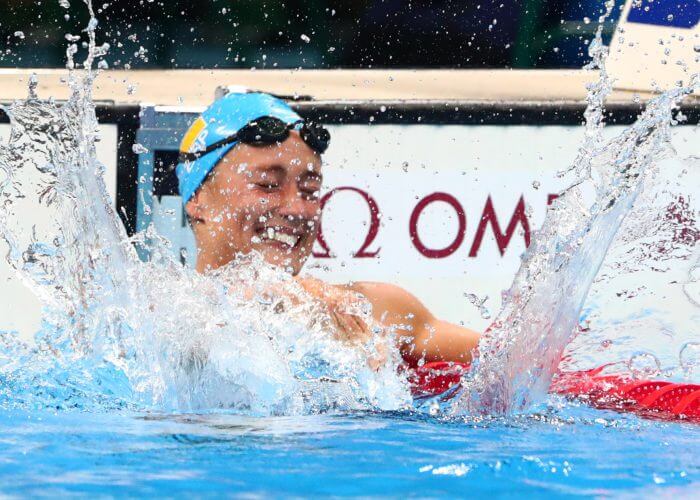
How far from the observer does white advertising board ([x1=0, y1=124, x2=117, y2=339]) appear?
3588mm

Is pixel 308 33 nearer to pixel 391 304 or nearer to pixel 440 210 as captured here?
pixel 440 210

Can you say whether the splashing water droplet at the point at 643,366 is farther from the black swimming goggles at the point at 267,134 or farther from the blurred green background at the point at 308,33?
the blurred green background at the point at 308,33

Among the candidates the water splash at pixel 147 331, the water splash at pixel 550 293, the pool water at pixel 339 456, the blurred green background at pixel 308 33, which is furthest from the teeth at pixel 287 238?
the blurred green background at pixel 308 33

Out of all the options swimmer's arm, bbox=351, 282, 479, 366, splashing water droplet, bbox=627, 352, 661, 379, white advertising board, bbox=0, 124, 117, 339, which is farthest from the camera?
white advertising board, bbox=0, 124, 117, 339

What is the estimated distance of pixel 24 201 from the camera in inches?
142

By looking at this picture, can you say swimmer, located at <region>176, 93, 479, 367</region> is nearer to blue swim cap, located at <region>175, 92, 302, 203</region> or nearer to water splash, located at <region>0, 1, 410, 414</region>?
blue swim cap, located at <region>175, 92, 302, 203</region>

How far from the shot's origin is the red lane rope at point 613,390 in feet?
6.88

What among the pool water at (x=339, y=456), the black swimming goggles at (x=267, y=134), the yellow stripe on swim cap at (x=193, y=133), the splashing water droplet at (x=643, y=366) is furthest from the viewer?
the yellow stripe on swim cap at (x=193, y=133)

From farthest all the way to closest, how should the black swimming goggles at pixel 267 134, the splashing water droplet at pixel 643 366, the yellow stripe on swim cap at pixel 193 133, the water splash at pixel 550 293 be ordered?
the yellow stripe on swim cap at pixel 193 133
the black swimming goggles at pixel 267 134
the splashing water droplet at pixel 643 366
the water splash at pixel 550 293

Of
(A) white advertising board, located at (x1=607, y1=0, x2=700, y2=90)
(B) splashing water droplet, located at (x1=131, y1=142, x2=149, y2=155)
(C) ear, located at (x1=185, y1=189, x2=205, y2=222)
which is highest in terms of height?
(A) white advertising board, located at (x1=607, y1=0, x2=700, y2=90)

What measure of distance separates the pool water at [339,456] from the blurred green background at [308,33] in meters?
2.31

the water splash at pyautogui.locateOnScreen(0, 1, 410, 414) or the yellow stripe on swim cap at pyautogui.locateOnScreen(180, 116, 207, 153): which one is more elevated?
the yellow stripe on swim cap at pyautogui.locateOnScreen(180, 116, 207, 153)

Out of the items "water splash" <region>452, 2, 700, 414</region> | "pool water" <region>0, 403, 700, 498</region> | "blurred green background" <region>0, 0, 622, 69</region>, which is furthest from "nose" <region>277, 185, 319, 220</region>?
"blurred green background" <region>0, 0, 622, 69</region>

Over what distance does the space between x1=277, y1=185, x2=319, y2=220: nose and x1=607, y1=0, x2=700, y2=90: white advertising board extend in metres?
1.32
